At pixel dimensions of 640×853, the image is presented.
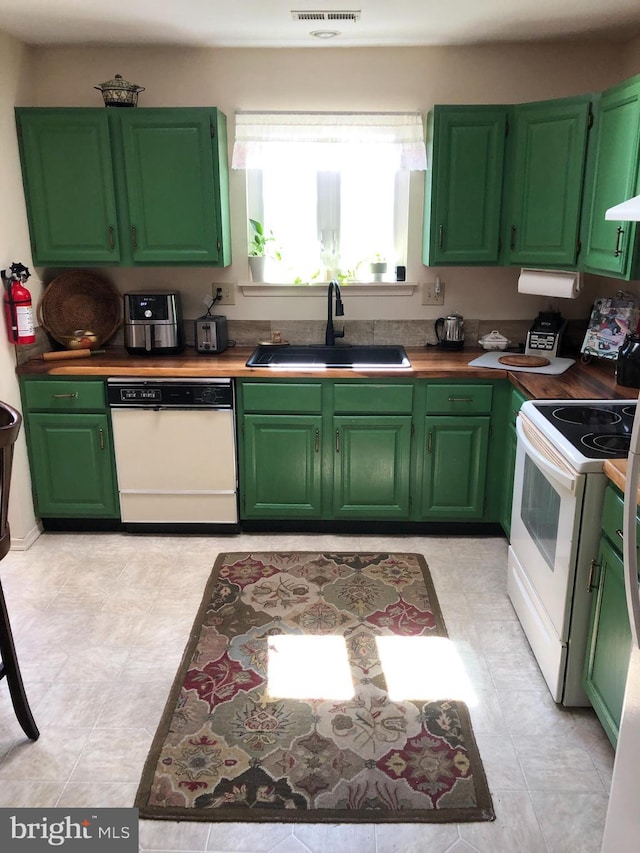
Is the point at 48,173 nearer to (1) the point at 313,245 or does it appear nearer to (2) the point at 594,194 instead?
(1) the point at 313,245

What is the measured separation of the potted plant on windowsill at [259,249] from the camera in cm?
367

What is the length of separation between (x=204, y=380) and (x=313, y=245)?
1.05m

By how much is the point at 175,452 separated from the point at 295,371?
2.38 feet

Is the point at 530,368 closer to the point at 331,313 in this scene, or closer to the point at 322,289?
the point at 331,313

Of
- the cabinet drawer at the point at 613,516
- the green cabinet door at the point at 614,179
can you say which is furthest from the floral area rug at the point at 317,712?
the green cabinet door at the point at 614,179

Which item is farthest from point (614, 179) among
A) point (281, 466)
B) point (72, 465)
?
point (72, 465)

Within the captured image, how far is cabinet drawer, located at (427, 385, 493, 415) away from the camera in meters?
3.25

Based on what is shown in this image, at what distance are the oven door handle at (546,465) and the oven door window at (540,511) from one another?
7 cm

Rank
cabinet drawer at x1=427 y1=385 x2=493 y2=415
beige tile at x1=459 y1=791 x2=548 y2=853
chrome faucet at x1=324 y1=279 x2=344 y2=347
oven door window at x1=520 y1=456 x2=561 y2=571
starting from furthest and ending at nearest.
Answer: chrome faucet at x1=324 y1=279 x2=344 y2=347, cabinet drawer at x1=427 y1=385 x2=493 y2=415, oven door window at x1=520 y1=456 x2=561 y2=571, beige tile at x1=459 y1=791 x2=548 y2=853

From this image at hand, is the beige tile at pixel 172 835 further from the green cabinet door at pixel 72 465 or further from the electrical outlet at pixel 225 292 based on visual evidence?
the electrical outlet at pixel 225 292

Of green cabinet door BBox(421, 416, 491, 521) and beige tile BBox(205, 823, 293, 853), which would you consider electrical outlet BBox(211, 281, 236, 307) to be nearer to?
green cabinet door BBox(421, 416, 491, 521)

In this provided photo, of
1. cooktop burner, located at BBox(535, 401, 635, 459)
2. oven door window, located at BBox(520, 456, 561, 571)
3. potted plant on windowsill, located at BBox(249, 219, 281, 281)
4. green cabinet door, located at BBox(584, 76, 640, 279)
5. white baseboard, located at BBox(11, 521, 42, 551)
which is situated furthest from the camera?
potted plant on windowsill, located at BBox(249, 219, 281, 281)

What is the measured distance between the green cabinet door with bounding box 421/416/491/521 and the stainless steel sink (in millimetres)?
434

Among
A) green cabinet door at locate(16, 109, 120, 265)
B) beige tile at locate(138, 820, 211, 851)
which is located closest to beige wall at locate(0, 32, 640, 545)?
green cabinet door at locate(16, 109, 120, 265)
